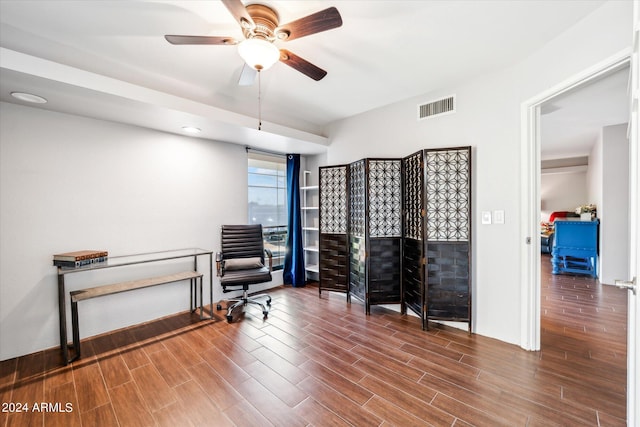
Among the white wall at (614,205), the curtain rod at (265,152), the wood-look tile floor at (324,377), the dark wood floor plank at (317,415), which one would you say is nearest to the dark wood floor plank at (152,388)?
the wood-look tile floor at (324,377)

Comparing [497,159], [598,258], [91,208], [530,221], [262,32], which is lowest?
[598,258]

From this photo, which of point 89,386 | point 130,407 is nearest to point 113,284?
point 89,386

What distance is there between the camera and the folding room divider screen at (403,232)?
277 centimetres

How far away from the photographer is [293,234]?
4535mm

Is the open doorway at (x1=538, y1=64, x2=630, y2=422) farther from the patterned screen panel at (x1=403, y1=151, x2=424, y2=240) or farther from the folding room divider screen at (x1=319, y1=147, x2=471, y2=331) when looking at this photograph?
the patterned screen panel at (x1=403, y1=151, x2=424, y2=240)

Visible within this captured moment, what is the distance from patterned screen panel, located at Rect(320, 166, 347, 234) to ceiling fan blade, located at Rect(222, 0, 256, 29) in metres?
2.41

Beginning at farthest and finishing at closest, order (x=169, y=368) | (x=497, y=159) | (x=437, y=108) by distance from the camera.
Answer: (x=437, y=108) → (x=497, y=159) → (x=169, y=368)

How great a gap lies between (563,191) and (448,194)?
7.91 meters

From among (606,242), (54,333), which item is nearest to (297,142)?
(54,333)

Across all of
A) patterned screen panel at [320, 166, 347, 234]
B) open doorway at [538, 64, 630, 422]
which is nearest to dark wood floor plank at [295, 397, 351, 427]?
open doorway at [538, 64, 630, 422]

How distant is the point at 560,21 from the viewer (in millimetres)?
1928

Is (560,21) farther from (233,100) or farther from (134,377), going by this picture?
(134,377)

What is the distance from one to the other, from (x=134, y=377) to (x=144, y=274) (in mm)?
1318

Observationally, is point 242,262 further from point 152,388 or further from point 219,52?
point 219,52
